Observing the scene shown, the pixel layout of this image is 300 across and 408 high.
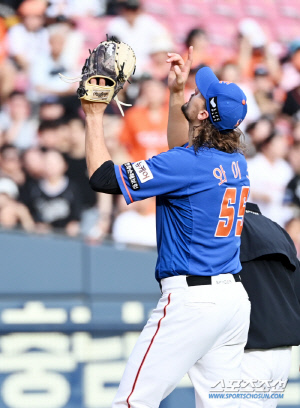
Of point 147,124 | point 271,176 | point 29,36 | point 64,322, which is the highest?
point 29,36

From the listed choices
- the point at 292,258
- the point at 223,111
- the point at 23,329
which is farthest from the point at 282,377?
the point at 23,329

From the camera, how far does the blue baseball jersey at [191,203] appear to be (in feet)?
7.28

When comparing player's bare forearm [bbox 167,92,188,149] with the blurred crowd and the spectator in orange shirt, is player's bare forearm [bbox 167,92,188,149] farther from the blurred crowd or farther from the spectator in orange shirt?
the spectator in orange shirt

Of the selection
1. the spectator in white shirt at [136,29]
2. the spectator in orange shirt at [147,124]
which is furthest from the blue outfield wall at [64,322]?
the spectator in white shirt at [136,29]

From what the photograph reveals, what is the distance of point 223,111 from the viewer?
2.34m

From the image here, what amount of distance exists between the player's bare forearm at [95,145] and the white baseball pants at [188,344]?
50 centimetres

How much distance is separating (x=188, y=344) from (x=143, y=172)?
63 cm

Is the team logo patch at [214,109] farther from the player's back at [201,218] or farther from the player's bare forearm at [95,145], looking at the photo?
the player's bare forearm at [95,145]

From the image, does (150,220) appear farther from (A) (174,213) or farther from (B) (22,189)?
(A) (174,213)

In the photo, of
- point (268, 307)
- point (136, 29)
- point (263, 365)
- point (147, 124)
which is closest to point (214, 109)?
point (268, 307)

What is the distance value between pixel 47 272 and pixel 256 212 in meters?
1.25

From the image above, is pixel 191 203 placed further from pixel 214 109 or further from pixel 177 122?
pixel 177 122

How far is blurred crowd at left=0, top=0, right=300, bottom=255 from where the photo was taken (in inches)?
173

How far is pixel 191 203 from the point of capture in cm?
228
